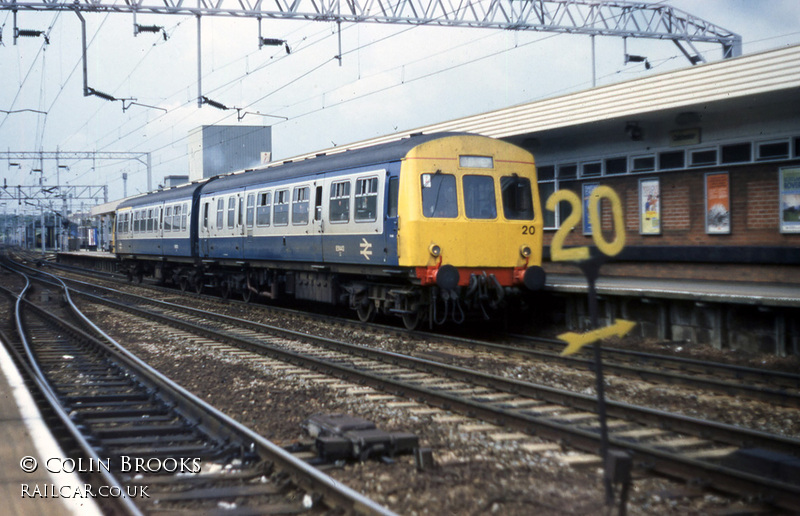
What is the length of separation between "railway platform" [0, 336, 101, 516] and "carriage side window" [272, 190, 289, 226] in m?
10.3

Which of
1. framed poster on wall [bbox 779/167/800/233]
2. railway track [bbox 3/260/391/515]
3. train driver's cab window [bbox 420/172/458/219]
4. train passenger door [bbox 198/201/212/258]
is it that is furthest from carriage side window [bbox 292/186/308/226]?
framed poster on wall [bbox 779/167/800/233]

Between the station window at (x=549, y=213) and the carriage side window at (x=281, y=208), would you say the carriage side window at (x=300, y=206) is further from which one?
the station window at (x=549, y=213)

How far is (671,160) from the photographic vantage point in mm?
14555

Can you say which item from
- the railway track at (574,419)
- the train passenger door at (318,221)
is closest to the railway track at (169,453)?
the railway track at (574,419)

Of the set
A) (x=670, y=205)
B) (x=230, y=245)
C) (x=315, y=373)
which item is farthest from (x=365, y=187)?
(x=230, y=245)

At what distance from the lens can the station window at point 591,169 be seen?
636 inches

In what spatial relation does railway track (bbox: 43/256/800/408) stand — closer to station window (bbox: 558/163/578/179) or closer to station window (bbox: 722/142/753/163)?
station window (bbox: 722/142/753/163)

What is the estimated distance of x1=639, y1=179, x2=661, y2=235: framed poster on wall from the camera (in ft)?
48.5

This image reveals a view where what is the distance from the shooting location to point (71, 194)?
2532 inches

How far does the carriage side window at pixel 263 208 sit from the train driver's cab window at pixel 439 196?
6133 millimetres

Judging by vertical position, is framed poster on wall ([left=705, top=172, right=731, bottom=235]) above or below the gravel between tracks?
above

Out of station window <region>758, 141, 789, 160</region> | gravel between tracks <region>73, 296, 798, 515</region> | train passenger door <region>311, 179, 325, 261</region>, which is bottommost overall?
gravel between tracks <region>73, 296, 798, 515</region>

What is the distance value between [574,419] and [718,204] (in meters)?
8.07

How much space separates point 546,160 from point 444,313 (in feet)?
19.7
